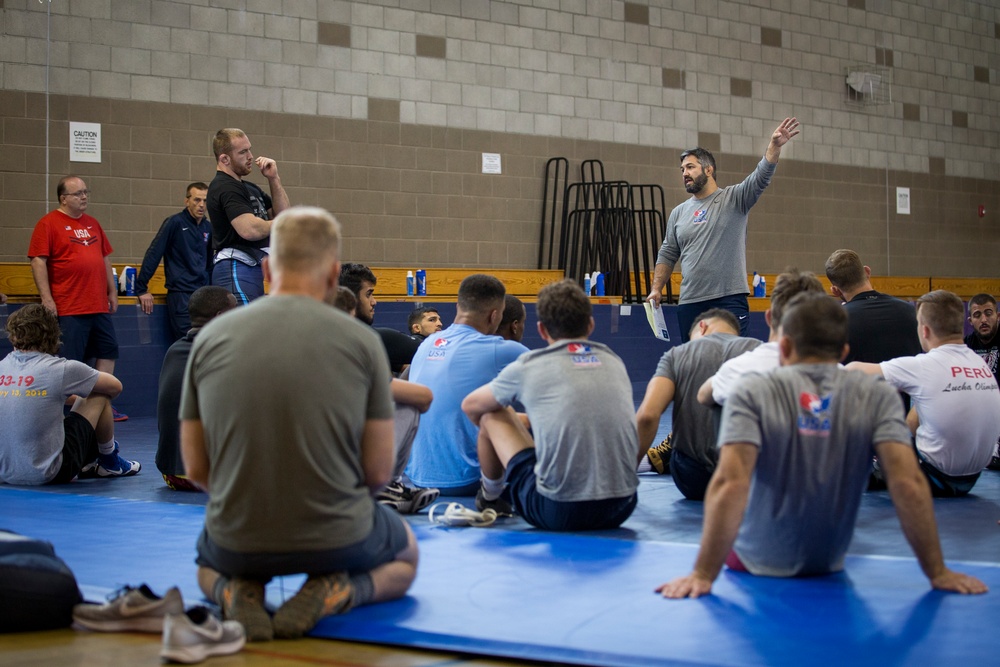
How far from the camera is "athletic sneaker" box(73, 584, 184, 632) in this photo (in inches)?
123

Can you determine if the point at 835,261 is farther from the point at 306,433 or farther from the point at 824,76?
the point at 824,76

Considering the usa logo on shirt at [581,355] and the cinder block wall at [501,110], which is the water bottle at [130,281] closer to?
the cinder block wall at [501,110]

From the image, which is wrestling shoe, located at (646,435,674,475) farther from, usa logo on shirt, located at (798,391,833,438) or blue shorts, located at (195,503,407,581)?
blue shorts, located at (195,503,407,581)

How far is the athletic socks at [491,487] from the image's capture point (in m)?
4.81

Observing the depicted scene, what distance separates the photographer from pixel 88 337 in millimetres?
8750

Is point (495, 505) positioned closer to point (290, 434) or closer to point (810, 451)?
point (810, 451)

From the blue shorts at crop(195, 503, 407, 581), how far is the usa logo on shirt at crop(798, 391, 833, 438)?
3.99 feet

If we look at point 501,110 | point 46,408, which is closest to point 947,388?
point 46,408

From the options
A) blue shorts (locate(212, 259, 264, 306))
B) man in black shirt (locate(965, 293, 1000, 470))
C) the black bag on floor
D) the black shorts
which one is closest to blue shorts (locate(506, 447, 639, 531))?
the black bag on floor

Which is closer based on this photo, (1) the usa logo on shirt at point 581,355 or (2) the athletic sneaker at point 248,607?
(2) the athletic sneaker at point 248,607

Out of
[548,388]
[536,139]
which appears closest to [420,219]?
[536,139]

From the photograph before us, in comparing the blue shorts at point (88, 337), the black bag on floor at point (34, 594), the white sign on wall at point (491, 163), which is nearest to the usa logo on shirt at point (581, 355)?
the black bag on floor at point (34, 594)

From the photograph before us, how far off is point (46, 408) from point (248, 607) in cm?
329

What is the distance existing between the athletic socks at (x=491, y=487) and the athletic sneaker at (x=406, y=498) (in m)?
0.30
